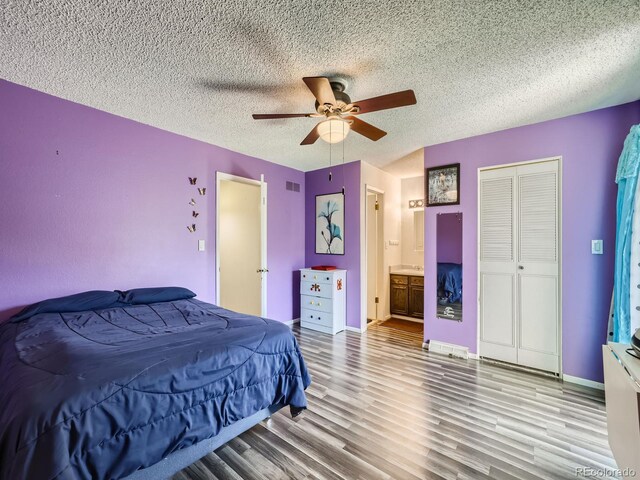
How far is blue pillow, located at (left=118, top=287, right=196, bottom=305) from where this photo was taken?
8.45 feet

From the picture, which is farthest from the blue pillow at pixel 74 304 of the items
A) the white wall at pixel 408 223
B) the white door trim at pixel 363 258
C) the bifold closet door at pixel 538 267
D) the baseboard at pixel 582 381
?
the white wall at pixel 408 223

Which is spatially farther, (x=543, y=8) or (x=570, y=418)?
(x=570, y=418)

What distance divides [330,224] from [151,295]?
2701mm

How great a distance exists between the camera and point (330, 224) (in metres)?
4.54

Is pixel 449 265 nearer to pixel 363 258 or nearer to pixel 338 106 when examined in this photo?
pixel 363 258

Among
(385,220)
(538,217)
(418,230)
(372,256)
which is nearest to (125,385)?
(538,217)

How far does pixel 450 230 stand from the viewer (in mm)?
3404

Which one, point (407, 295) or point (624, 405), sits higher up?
point (624, 405)

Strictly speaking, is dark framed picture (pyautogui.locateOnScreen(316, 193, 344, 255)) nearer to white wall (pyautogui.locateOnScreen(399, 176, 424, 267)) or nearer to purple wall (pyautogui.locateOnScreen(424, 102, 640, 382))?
white wall (pyautogui.locateOnScreen(399, 176, 424, 267))

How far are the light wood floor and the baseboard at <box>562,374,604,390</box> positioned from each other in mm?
91

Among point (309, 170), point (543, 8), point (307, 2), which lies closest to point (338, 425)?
point (307, 2)

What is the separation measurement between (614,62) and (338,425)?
10.5ft

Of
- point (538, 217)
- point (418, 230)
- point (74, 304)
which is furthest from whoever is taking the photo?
point (418, 230)

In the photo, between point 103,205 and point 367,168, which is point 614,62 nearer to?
point 367,168
